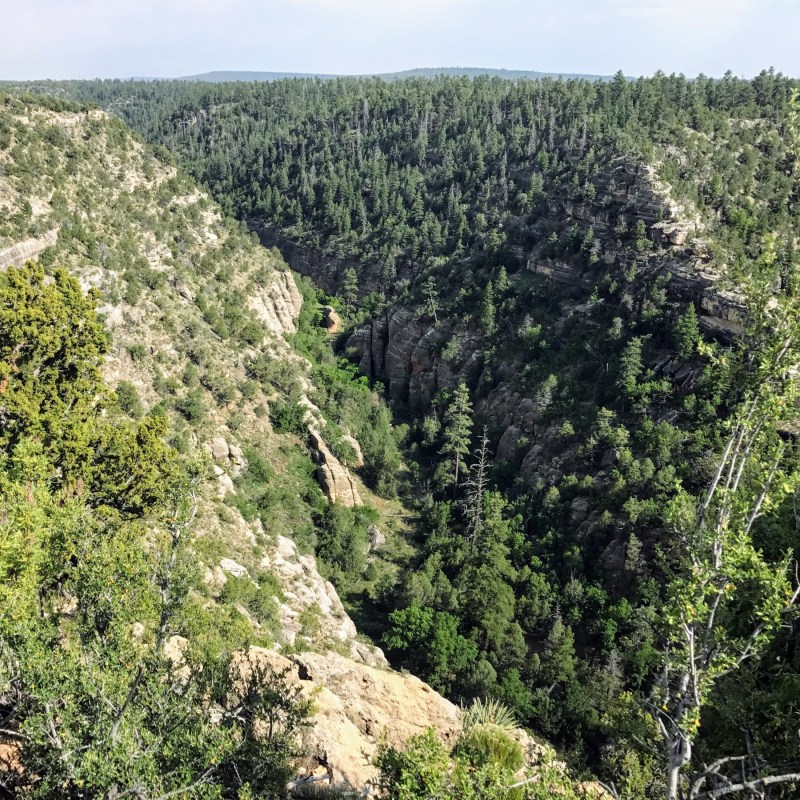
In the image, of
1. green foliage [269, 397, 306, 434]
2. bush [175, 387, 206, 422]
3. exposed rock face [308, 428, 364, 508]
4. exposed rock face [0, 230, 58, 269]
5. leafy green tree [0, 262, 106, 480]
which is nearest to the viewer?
leafy green tree [0, 262, 106, 480]

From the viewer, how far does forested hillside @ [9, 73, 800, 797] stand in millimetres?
10906

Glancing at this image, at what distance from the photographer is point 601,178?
67.4 metres

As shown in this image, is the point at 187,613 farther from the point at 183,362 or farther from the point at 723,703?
the point at 183,362

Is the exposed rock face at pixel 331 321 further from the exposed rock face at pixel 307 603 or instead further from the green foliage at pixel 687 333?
the exposed rock face at pixel 307 603

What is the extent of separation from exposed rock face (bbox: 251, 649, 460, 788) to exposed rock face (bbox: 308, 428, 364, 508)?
69.8 ft

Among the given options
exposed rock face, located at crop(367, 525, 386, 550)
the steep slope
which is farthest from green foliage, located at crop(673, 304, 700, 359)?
the steep slope

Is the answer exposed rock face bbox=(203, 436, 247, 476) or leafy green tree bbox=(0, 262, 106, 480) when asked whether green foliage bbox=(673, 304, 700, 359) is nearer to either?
exposed rock face bbox=(203, 436, 247, 476)

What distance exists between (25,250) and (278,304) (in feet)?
97.3

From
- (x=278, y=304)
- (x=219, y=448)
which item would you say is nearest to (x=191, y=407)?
(x=219, y=448)

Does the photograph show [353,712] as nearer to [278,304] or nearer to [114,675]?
[114,675]

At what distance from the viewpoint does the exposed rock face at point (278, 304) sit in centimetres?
5834

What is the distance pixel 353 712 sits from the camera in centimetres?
2091

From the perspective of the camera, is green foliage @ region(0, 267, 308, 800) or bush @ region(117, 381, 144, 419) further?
bush @ region(117, 381, 144, 419)

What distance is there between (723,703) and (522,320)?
56.4 meters
